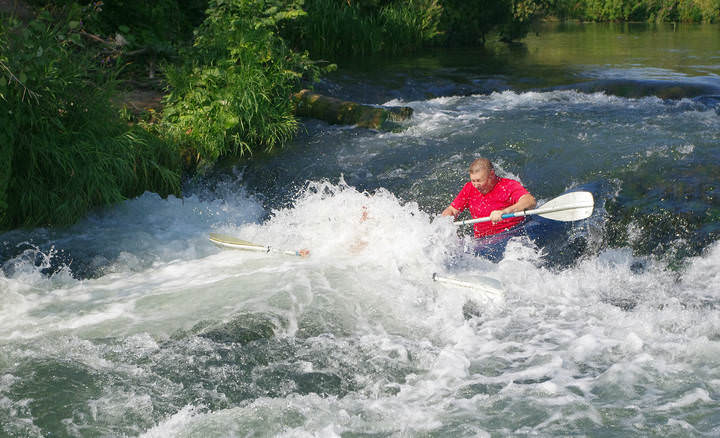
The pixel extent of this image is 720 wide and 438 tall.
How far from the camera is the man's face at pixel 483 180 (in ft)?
18.3

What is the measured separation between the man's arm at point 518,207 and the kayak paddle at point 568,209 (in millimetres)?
47

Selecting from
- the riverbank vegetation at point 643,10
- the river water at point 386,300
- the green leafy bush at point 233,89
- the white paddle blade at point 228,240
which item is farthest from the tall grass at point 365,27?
the riverbank vegetation at point 643,10

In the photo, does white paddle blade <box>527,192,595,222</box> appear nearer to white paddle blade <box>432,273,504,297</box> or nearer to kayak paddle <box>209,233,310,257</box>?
white paddle blade <box>432,273,504,297</box>

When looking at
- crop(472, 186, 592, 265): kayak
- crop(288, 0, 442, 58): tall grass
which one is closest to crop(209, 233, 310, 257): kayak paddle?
crop(472, 186, 592, 265): kayak

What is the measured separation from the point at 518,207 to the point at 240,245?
7.96ft

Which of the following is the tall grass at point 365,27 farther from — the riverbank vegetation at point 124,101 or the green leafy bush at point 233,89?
the green leafy bush at point 233,89

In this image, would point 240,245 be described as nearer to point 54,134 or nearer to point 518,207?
point 54,134

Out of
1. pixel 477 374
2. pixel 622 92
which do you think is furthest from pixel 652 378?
pixel 622 92

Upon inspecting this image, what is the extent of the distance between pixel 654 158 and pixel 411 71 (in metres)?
7.76

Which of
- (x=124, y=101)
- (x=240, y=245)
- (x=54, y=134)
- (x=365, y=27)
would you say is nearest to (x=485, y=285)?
(x=240, y=245)

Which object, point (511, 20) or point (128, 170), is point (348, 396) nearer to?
point (128, 170)

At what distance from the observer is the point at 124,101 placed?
7.71 metres

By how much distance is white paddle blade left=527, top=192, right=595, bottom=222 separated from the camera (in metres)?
5.32

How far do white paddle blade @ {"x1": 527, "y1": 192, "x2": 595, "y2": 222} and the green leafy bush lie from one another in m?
3.97
